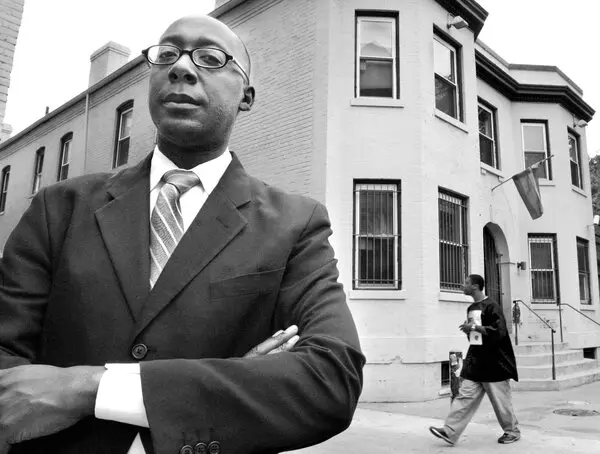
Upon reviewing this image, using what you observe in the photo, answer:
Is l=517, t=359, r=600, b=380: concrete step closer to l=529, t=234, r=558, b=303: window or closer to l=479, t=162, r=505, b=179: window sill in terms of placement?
l=529, t=234, r=558, b=303: window

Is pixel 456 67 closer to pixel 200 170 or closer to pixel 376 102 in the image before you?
pixel 376 102

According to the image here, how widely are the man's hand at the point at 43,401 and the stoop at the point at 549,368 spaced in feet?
35.1

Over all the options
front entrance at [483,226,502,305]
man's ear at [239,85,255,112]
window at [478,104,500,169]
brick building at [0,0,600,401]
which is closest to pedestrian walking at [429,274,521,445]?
brick building at [0,0,600,401]

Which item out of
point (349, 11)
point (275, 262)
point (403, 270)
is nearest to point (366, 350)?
point (403, 270)

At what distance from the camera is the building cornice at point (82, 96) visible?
1460cm

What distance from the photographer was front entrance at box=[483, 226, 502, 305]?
13102 millimetres

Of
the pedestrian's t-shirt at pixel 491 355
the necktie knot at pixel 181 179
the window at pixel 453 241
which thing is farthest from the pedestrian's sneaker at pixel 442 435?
the necktie knot at pixel 181 179

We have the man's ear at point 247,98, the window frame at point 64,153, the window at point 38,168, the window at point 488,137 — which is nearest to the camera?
the man's ear at point 247,98

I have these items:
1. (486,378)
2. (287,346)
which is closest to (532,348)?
(486,378)

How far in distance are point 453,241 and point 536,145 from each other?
6.04 meters

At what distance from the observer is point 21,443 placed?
124 cm

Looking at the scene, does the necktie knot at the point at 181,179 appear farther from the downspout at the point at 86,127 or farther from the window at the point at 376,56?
the downspout at the point at 86,127

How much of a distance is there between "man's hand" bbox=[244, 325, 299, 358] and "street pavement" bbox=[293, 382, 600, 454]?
465 centimetres

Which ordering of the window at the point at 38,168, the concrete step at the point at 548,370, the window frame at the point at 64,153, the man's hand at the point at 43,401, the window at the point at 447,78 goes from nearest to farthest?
the man's hand at the point at 43,401
the concrete step at the point at 548,370
the window at the point at 447,78
the window frame at the point at 64,153
the window at the point at 38,168
